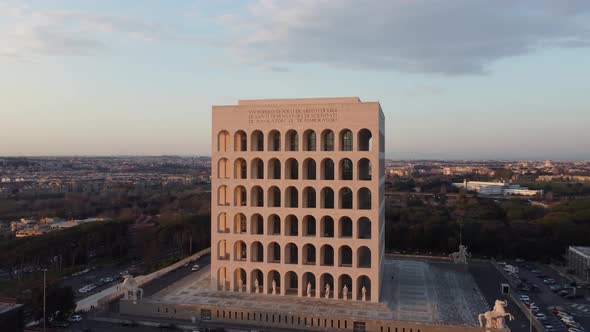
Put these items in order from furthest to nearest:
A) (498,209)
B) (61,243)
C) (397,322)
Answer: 1. (498,209)
2. (61,243)
3. (397,322)

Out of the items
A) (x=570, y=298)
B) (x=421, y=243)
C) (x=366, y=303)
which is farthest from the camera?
(x=421, y=243)

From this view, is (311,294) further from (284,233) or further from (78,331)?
(78,331)

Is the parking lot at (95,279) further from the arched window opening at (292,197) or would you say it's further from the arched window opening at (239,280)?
the arched window opening at (292,197)

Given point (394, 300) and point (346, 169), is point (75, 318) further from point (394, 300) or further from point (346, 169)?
point (394, 300)

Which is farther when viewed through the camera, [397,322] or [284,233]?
[284,233]

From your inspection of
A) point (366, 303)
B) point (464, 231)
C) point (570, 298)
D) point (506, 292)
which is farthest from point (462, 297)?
point (464, 231)

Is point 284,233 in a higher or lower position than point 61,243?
higher

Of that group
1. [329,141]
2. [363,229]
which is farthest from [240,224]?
[363,229]
